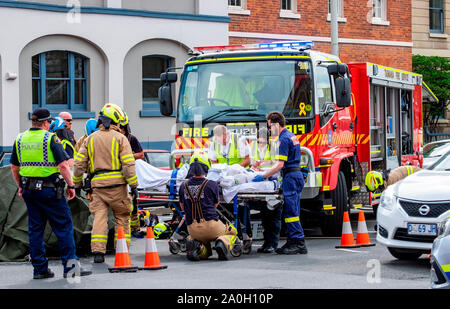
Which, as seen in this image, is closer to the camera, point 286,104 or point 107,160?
point 107,160

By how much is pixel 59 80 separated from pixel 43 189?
14.3 metres

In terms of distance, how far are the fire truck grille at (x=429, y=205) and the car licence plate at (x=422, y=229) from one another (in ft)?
0.38

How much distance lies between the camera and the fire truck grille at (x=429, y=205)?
34.6ft

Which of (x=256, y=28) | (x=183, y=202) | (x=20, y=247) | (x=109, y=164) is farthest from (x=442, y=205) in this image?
(x=256, y=28)

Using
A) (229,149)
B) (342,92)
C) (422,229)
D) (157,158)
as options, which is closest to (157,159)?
(157,158)

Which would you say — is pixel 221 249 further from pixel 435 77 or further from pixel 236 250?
pixel 435 77

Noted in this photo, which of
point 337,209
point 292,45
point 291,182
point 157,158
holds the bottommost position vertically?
point 337,209

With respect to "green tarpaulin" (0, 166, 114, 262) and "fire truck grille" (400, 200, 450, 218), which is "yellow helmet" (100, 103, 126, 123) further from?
"fire truck grille" (400, 200, 450, 218)

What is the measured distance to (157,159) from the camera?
19719mm

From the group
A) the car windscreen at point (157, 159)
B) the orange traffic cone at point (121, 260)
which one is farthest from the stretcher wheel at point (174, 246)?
the car windscreen at point (157, 159)

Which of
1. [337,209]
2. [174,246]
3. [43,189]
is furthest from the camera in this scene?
[337,209]

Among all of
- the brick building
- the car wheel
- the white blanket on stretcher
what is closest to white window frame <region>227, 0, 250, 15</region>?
the brick building

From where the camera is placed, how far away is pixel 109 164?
11.4 meters

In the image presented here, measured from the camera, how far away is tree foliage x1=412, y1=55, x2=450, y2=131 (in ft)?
115
